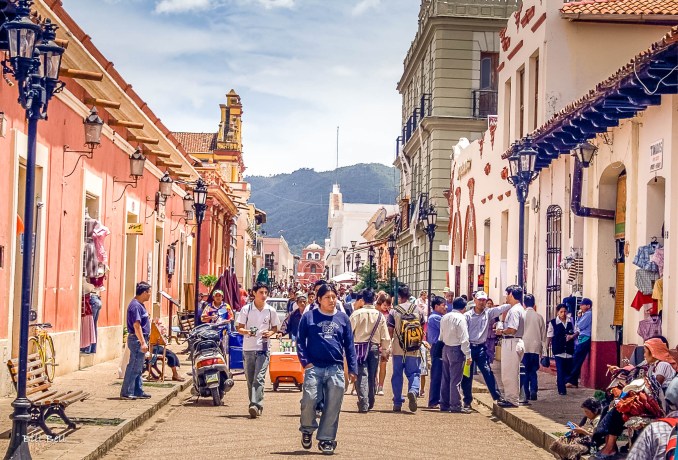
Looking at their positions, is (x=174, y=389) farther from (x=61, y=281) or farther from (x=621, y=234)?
(x=621, y=234)

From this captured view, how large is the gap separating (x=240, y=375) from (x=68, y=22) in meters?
A: 8.28

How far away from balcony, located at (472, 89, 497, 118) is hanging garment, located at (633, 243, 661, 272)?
961 inches

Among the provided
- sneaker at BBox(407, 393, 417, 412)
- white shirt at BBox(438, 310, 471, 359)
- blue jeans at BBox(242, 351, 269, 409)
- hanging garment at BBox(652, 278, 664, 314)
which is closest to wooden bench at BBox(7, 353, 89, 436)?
blue jeans at BBox(242, 351, 269, 409)

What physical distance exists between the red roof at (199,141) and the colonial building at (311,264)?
95.7 meters

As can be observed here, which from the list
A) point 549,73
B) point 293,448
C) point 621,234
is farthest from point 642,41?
point 293,448

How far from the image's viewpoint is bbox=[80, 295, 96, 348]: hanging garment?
20797 millimetres

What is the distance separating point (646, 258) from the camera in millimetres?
15766

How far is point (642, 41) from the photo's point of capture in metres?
22.0

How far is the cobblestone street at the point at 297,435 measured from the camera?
11430mm

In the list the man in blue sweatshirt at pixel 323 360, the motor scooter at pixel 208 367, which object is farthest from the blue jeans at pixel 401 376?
the man in blue sweatshirt at pixel 323 360

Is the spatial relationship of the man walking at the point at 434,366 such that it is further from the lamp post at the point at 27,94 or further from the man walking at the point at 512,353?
the lamp post at the point at 27,94

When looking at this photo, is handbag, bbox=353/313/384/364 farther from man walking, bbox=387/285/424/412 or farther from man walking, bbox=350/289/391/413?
man walking, bbox=387/285/424/412

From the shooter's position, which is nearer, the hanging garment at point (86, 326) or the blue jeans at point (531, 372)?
the blue jeans at point (531, 372)

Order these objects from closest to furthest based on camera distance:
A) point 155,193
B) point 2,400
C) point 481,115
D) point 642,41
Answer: point 2,400 < point 642,41 < point 155,193 < point 481,115
